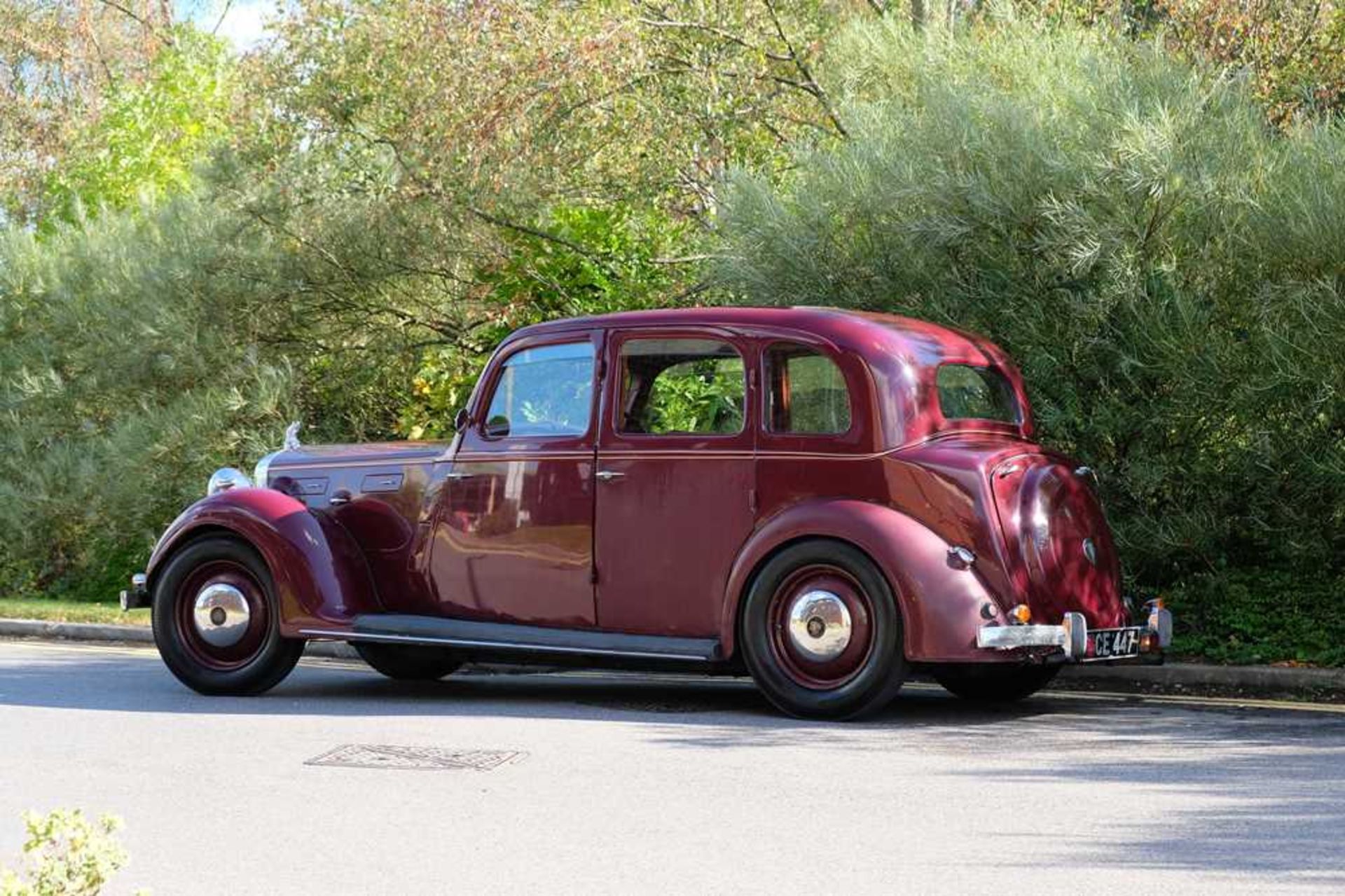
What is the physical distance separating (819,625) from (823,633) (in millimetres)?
49

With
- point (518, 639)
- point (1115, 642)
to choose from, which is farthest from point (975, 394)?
point (518, 639)

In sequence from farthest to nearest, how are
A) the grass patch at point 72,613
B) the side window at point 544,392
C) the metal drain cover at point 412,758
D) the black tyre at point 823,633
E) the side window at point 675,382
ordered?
the grass patch at point 72,613 → the side window at point 544,392 → the side window at point 675,382 → the black tyre at point 823,633 → the metal drain cover at point 412,758

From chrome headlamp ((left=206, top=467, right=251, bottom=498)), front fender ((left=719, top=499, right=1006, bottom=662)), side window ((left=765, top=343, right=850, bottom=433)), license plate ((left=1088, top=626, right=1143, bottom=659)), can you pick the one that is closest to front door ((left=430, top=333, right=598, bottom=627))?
side window ((left=765, top=343, right=850, bottom=433))

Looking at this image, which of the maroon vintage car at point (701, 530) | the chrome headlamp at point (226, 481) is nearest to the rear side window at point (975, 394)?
the maroon vintage car at point (701, 530)

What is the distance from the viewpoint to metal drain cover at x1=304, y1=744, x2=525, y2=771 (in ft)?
26.9

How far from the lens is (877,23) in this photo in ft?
55.0

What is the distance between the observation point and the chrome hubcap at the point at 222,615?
10938mm

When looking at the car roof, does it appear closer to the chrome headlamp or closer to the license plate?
the license plate

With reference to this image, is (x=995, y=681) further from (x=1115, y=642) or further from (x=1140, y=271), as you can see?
(x=1140, y=271)

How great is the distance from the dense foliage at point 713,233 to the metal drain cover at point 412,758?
8.41ft

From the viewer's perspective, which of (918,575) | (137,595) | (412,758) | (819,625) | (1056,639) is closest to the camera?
(412,758)

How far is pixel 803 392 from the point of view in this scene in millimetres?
9914

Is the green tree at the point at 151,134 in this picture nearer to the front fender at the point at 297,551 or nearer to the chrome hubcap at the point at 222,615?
the front fender at the point at 297,551

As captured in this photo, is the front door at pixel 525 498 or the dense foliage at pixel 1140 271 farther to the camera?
the dense foliage at pixel 1140 271
